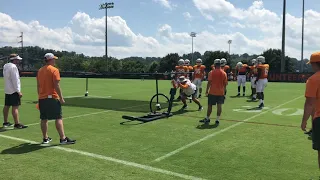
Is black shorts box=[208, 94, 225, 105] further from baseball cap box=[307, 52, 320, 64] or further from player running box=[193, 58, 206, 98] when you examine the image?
player running box=[193, 58, 206, 98]

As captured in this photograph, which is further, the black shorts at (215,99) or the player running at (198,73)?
the player running at (198,73)

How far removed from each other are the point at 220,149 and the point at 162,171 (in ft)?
6.41

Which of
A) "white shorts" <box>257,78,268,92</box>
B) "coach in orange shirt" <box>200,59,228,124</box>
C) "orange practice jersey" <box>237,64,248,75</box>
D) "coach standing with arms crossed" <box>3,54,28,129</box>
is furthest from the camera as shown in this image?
"orange practice jersey" <box>237,64,248,75</box>

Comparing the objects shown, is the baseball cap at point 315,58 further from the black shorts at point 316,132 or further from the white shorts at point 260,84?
the white shorts at point 260,84

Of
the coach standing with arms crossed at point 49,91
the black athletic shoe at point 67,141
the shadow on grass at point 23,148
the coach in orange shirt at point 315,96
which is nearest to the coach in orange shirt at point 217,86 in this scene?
the black athletic shoe at point 67,141

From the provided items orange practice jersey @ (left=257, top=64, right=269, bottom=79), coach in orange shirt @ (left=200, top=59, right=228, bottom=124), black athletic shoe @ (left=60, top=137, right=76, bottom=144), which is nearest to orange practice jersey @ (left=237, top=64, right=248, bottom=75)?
orange practice jersey @ (left=257, top=64, right=269, bottom=79)

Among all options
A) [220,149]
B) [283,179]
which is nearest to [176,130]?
[220,149]

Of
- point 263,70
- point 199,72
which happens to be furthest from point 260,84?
point 199,72

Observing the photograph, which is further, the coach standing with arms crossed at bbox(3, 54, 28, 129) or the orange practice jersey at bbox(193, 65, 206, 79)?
the orange practice jersey at bbox(193, 65, 206, 79)

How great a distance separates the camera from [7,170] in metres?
5.65

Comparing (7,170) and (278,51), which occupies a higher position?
(278,51)

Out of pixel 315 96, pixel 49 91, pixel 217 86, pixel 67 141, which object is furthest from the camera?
pixel 217 86

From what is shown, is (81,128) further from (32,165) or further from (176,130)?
(32,165)

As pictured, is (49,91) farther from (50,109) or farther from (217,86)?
(217,86)
